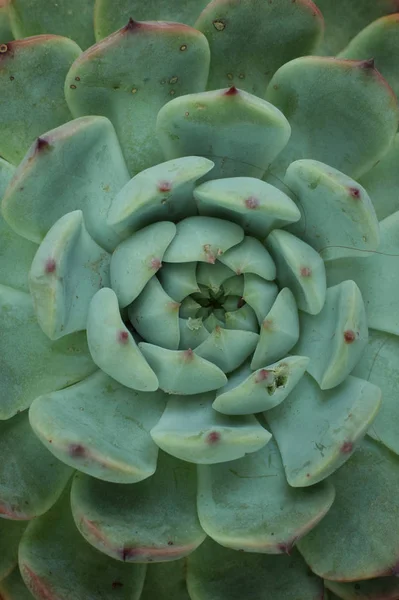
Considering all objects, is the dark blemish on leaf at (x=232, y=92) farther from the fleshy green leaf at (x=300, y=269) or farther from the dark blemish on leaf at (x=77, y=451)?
the dark blemish on leaf at (x=77, y=451)

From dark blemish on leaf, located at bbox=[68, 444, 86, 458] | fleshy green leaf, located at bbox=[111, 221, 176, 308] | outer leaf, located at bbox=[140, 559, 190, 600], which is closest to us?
dark blemish on leaf, located at bbox=[68, 444, 86, 458]

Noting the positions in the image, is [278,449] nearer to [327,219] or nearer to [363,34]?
[327,219]

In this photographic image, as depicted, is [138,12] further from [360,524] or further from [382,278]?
[360,524]

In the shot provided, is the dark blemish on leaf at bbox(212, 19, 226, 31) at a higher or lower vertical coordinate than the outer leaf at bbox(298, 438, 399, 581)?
higher

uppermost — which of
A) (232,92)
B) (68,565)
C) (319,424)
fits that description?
(232,92)

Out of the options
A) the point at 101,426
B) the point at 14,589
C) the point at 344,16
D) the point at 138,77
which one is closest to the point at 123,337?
the point at 101,426

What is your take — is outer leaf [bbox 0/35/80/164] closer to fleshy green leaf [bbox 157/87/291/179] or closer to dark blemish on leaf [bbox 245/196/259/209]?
fleshy green leaf [bbox 157/87/291/179]

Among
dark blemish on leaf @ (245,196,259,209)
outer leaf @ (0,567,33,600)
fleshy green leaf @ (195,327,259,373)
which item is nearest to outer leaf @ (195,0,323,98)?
dark blemish on leaf @ (245,196,259,209)
